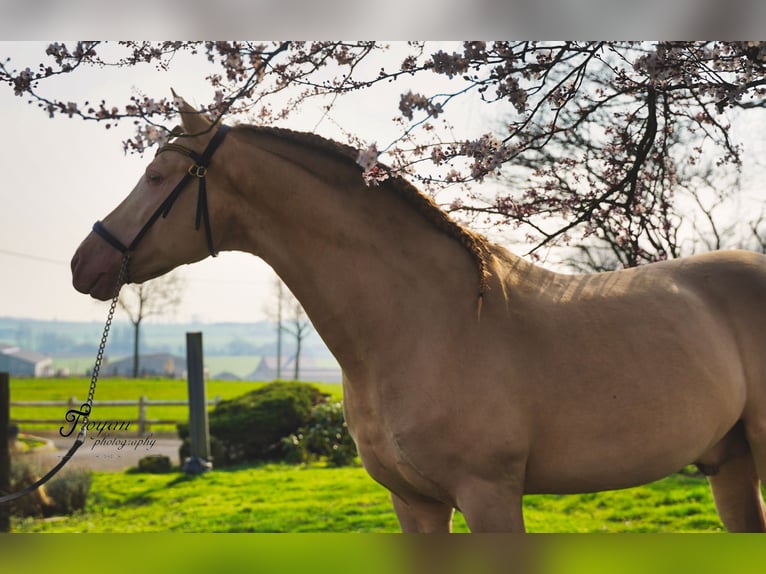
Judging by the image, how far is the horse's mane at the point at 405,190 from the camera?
184cm

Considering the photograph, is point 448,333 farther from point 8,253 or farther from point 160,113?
point 8,253

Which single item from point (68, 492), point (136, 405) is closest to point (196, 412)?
point (68, 492)

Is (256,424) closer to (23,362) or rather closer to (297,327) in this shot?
(297,327)

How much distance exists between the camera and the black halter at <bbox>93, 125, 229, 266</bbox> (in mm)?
1804

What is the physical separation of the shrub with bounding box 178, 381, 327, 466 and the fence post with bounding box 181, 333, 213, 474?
342mm

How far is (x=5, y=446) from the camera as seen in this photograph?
473cm

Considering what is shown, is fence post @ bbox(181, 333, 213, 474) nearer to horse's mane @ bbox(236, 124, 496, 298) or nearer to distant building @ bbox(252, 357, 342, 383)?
distant building @ bbox(252, 357, 342, 383)

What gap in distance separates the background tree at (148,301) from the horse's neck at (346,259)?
16.6 feet

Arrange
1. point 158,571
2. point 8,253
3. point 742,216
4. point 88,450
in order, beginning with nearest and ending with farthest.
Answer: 1. point 158,571
2. point 742,216
3. point 8,253
4. point 88,450

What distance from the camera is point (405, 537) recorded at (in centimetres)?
200

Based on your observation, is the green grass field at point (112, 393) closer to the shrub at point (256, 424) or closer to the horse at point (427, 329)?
the shrub at point (256, 424)

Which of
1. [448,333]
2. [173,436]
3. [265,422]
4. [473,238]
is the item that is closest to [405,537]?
[448,333]

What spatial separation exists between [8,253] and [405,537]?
12.9 ft

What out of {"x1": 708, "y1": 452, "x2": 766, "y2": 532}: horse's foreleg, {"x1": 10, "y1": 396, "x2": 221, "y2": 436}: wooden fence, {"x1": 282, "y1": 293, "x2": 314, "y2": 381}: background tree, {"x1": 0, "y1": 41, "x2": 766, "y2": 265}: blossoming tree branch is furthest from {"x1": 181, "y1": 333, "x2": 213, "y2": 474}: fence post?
{"x1": 708, "y1": 452, "x2": 766, "y2": 532}: horse's foreleg
